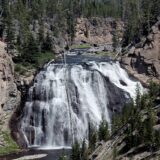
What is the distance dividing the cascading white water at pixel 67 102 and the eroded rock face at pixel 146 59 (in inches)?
384

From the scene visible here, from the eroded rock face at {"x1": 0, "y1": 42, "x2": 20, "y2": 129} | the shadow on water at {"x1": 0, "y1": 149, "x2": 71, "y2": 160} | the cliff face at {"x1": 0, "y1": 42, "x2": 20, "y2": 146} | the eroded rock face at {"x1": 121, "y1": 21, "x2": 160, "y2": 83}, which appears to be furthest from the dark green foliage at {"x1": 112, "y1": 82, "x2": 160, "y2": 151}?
the eroded rock face at {"x1": 121, "y1": 21, "x2": 160, "y2": 83}

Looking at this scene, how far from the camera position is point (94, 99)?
344 ft

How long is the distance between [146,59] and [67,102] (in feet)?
98.2

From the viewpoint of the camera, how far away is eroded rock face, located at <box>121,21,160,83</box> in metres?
120

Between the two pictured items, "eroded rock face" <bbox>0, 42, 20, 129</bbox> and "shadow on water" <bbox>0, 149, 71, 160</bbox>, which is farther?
"eroded rock face" <bbox>0, 42, 20, 129</bbox>

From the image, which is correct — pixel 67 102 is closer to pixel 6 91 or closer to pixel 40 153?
pixel 6 91

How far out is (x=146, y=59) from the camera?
121 meters

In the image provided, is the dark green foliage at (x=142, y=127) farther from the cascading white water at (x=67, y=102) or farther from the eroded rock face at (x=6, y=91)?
the eroded rock face at (x=6, y=91)

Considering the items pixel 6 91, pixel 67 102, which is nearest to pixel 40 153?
pixel 67 102

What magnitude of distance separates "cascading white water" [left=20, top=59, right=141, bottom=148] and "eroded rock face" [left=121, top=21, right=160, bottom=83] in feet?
32.0

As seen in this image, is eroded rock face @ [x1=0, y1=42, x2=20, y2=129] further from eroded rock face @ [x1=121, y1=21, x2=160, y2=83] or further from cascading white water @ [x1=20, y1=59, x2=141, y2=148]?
eroded rock face @ [x1=121, y1=21, x2=160, y2=83]

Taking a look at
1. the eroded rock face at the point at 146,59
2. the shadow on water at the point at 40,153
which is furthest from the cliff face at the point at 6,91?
the eroded rock face at the point at 146,59

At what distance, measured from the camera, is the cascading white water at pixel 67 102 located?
323 feet

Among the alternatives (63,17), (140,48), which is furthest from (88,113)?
(63,17)
